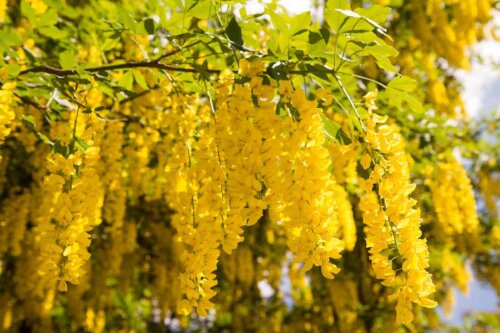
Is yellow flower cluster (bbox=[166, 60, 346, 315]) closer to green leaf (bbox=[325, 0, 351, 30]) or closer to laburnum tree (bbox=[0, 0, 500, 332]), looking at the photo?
laburnum tree (bbox=[0, 0, 500, 332])

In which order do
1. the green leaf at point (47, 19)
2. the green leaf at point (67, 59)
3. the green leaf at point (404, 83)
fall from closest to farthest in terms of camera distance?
1. the green leaf at point (404, 83)
2. the green leaf at point (67, 59)
3. the green leaf at point (47, 19)

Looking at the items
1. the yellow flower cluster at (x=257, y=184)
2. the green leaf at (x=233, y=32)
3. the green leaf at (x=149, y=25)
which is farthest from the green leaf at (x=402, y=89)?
the green leaf at (x=149, y=25)

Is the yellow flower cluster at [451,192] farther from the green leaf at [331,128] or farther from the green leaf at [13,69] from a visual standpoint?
the green leaf at [13,69]

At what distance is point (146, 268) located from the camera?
20.1 ft

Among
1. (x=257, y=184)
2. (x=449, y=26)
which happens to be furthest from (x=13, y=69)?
(x=449, y=26)

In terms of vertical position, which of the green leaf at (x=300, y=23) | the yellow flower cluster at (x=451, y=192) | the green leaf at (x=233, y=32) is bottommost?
the green leaf at (x=300, y=23)

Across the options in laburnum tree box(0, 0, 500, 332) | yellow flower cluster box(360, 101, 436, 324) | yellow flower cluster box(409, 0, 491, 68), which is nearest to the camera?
yellow flower cluster box(360, 101, 436, 324)

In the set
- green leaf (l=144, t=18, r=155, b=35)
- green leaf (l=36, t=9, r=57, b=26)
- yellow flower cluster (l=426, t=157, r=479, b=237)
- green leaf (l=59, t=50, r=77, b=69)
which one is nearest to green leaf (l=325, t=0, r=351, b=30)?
green leaf (l=144, t=18, r=155, b=35)

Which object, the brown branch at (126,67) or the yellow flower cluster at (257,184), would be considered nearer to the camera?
the yellow flower cluster at (257,184)

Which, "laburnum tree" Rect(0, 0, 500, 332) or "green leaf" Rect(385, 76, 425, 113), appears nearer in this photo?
"laburnum tree" Rect(0, 0, 500, 332)

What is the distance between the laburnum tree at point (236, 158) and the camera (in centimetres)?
161

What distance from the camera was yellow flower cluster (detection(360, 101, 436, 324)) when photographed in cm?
147

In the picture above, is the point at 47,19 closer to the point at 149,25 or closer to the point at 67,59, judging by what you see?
the point at 67,59

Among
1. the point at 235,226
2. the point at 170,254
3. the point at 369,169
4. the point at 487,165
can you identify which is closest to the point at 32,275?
the point at 170,254
